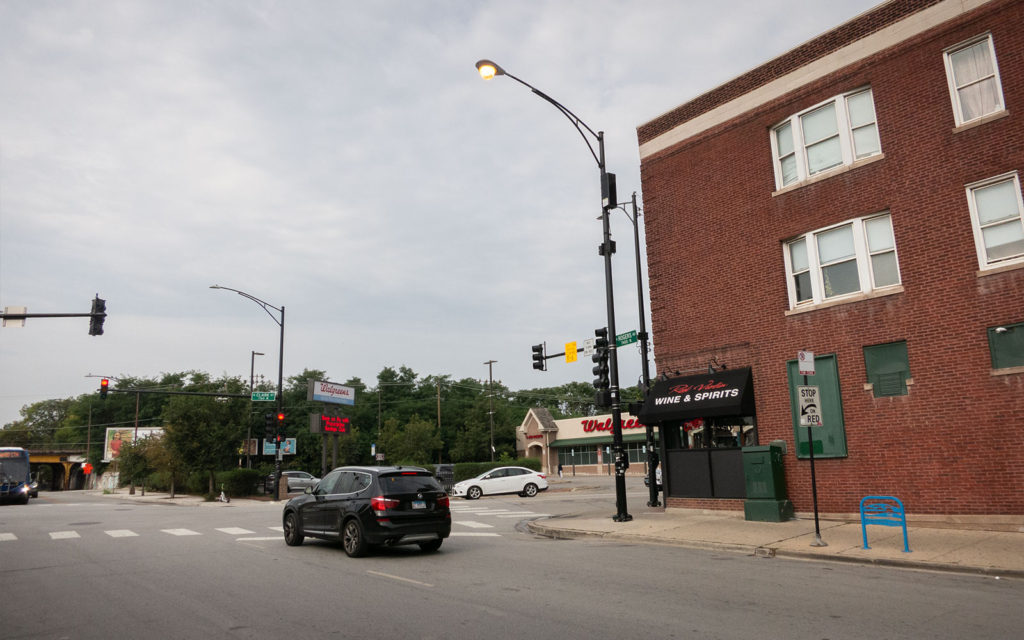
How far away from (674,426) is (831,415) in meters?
4.39

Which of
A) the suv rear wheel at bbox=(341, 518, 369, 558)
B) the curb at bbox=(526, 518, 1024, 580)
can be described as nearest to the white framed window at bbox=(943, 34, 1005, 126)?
the curb at bbox=(526, 518, 1024, 580)

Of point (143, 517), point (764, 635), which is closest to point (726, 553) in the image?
point (764, 635)

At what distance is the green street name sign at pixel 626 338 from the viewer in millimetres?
18422

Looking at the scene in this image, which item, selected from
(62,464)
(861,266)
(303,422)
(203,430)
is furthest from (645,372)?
(62,464)

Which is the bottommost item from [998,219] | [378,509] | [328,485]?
[378,509]

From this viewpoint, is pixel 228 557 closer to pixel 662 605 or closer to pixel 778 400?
pixel 662 605

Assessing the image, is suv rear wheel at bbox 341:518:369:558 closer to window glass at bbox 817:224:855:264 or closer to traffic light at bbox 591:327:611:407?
traffic light at bbox 591:327:611:407

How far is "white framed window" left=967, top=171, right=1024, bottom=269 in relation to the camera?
44.7 feet

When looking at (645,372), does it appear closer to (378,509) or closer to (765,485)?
(765,485)

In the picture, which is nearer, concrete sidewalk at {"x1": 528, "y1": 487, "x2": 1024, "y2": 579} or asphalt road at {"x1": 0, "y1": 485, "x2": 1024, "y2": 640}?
asphalt road at {"x1": 0, "y1": 485, "x2": 1024, "y2": 640}

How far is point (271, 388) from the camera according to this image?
87438 mm

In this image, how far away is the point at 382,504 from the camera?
38.7ft

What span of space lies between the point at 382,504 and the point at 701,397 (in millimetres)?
9415

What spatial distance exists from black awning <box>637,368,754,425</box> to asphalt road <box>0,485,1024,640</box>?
5.36 metres
